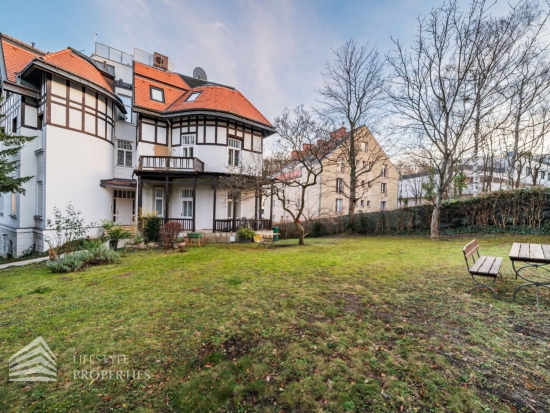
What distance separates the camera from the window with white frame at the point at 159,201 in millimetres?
15367

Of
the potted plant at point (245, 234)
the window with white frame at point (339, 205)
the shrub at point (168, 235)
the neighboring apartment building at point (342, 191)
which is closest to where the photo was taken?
the shrub at point (168, 235)

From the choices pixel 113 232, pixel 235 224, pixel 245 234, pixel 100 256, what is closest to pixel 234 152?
pixel 235 224

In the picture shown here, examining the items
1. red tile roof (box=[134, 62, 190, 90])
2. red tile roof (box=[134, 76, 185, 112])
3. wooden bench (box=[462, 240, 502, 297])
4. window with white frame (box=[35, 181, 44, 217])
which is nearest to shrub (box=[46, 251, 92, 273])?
window with white frame (box=[35, 181, 44, 217])

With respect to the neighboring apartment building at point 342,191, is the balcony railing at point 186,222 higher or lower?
lower

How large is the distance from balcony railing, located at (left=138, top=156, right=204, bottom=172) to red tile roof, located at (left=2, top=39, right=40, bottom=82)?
8208mm

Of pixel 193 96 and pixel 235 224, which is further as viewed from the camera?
pixel 193 96

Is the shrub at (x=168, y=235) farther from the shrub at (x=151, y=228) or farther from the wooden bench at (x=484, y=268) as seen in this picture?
the wooden bench at (x=484, y=268)

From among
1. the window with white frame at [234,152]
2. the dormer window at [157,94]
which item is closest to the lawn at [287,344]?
the window with white frame at [234,152]

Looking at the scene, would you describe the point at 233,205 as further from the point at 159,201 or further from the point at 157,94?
the point at 157,94

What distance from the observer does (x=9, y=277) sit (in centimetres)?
725

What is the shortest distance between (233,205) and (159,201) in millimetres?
→ 4931

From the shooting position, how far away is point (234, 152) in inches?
628

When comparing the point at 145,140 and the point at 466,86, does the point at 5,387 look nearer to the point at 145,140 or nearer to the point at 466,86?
the point at 145,140

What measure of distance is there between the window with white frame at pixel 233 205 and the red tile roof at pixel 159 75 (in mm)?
9944
